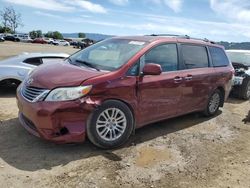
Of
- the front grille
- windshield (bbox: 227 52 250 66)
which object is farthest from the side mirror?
windshield (bbox: 227 52 250 66)

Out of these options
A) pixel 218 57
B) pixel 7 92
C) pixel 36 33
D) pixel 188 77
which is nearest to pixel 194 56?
pixel 188 77

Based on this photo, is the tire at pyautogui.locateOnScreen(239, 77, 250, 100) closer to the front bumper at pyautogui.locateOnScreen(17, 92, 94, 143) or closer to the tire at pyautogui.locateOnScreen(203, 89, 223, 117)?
the tire at pyautogui.locateOnScreen(203, 89, 223, 117)

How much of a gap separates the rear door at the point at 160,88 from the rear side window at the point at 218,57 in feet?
5.02

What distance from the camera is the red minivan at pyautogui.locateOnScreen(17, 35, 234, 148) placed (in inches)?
187

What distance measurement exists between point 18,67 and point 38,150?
152 inches

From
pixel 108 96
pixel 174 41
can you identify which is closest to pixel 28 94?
pixel 108 96

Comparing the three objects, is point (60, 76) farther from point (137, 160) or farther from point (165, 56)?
point (165, 56)

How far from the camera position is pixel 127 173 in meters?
4.47

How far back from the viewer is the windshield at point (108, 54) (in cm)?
543

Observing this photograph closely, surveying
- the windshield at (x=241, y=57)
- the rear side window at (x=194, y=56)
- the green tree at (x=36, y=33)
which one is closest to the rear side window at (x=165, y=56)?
the rear side window at (x=194, y=56)

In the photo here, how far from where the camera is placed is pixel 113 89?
5.04m

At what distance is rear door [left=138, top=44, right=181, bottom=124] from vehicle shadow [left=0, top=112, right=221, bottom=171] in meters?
0.45

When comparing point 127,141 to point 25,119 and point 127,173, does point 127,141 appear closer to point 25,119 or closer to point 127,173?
point 127,173

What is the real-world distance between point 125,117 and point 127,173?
3.35 feet
